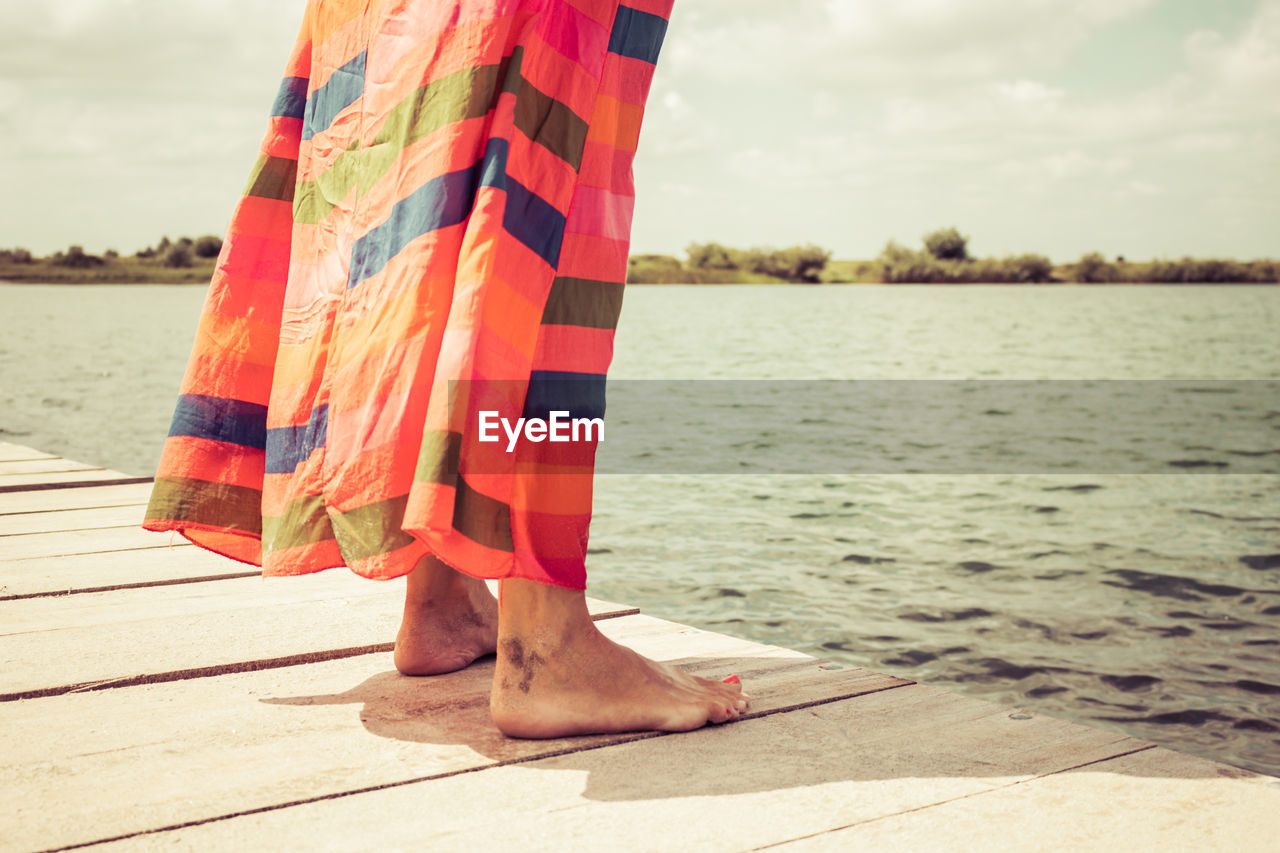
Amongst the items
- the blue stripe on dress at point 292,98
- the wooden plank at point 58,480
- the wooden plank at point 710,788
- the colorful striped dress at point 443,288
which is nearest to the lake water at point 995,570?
the wooden plank at point 710,788

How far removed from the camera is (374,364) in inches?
46.1

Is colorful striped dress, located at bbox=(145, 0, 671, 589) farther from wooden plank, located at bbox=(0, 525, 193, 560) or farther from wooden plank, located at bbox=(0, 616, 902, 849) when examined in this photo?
wooden plank, located at bbox=(0, 525, 193, 560)

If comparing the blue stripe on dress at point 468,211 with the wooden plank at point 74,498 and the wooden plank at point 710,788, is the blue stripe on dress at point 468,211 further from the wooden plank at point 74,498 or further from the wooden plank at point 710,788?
the wooden plank at point 74,498

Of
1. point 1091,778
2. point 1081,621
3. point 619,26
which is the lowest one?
point 1081,621

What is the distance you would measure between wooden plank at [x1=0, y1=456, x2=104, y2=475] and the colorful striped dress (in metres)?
2.35

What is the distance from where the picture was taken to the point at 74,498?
2.90m

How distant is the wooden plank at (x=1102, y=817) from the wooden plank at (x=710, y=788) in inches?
0.7

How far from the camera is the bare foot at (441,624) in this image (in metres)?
1.48

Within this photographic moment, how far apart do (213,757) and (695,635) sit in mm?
829

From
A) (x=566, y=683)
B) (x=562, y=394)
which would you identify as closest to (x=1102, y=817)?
(x=566, y=683)

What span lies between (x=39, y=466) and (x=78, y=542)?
133cm

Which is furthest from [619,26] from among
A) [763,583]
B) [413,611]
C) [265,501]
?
[763,583]

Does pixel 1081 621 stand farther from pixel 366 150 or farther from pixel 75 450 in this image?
pixel 75 450

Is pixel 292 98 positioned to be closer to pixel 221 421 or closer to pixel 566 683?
pixel 221 421
